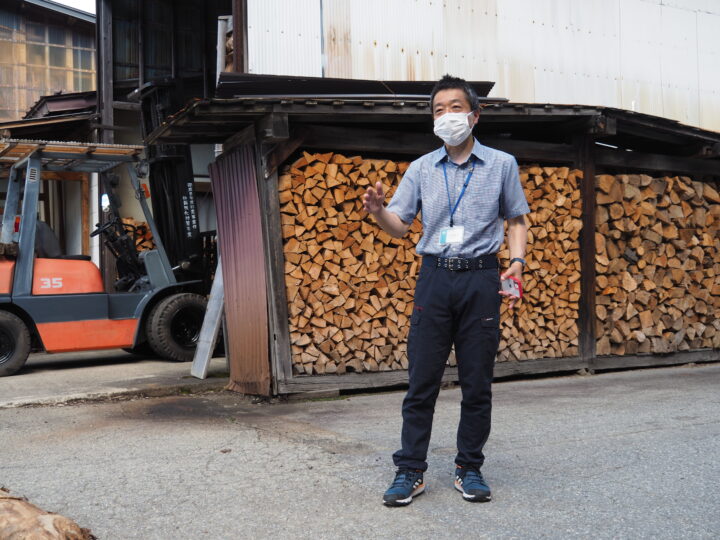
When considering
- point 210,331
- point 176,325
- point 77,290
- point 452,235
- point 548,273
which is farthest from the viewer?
point 176,325

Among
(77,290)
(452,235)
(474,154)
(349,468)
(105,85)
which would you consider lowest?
(349,468)

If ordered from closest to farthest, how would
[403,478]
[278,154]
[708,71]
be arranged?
[403,478]
[278,154]
[708,71]

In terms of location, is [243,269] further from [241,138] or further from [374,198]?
[374,198]

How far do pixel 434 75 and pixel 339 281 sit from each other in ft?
12.2

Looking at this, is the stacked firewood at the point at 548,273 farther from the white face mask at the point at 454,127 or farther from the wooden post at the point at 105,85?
the wooden post at the point at 105,85

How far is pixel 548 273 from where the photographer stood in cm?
830

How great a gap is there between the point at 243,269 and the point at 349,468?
3.42 meters

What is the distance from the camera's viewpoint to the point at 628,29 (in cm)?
1170

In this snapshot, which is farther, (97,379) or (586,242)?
(586,242)

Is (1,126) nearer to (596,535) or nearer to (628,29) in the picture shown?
(628,29)

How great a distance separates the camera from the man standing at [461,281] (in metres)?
3.80

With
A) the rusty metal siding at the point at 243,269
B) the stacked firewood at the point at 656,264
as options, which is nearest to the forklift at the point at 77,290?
the rusty metal siding at the point at 243,269

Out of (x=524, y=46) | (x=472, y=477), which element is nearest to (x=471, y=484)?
(x=472, y=477)

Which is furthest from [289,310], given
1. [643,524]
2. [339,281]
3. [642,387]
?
[643,524]
